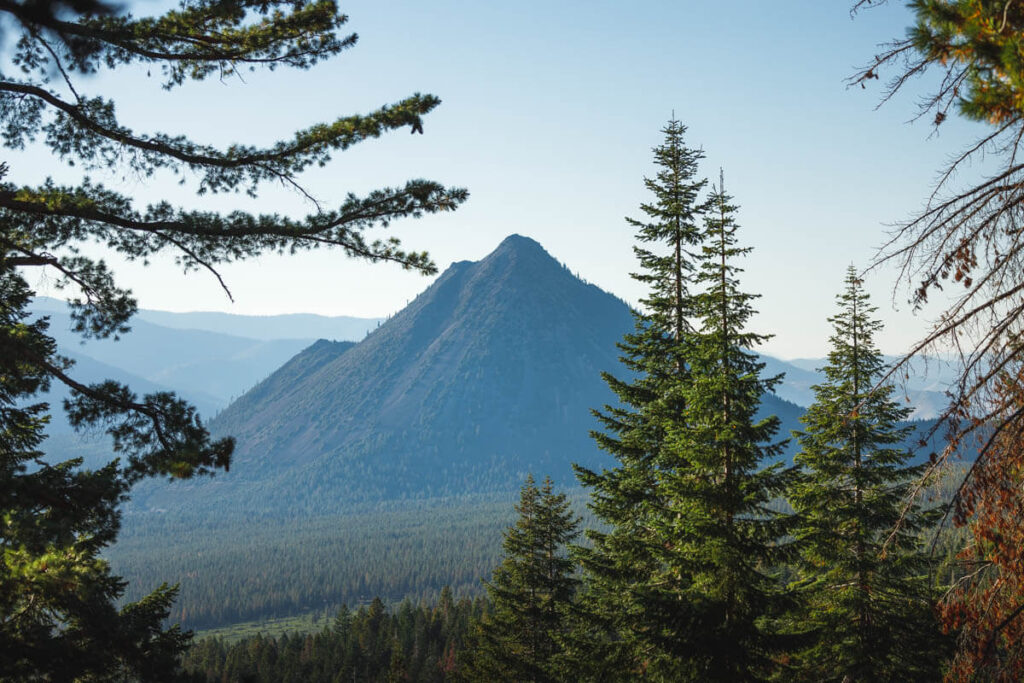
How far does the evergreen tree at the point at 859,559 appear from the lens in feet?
49.2

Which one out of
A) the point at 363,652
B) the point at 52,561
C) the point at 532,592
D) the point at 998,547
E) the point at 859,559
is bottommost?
the point at 363,652

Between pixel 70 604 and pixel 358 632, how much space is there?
218ft

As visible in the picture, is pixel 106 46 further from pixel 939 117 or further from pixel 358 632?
pixel 358 632

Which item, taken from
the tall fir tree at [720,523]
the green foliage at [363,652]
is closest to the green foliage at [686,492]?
the tall fir tree at [720,523]

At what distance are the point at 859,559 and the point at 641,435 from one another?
5979 mm

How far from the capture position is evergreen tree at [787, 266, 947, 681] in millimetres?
15008

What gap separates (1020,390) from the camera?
5.82 metres

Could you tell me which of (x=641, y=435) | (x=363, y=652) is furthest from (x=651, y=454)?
(x=363, y=652)

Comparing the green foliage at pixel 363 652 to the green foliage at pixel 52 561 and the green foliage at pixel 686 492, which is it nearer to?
the green foliage at pixel 686 492

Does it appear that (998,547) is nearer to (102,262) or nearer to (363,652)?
(102,262)

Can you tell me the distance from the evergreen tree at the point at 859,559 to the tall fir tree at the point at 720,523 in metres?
2.71

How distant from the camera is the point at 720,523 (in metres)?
12.2

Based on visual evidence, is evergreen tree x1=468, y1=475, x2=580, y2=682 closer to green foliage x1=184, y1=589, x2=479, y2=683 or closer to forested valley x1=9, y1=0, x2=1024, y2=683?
forested valley x1=9, y1=0, x2=1024, y2=683

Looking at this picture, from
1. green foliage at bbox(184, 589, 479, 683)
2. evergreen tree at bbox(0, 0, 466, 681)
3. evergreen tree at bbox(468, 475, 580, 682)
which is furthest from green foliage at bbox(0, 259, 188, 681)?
green foliage at bbox(184, 589, 479, 683)
